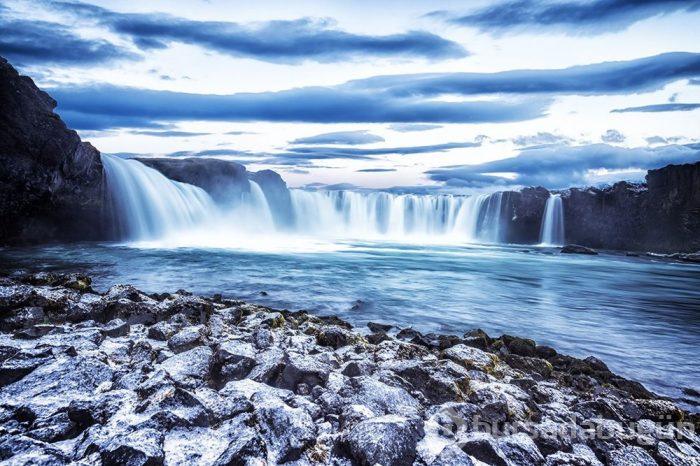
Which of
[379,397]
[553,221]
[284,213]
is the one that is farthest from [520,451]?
[284,213]

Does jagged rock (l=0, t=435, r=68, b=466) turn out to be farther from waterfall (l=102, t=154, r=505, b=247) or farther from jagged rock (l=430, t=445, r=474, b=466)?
waterfall (l=102, t=154, r=505, b=247)

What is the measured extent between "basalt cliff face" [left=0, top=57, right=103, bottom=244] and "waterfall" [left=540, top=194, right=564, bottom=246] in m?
47.8

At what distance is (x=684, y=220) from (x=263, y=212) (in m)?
50.0

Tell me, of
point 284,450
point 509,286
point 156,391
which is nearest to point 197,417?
point 156,391

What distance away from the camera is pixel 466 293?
15906 millimetres

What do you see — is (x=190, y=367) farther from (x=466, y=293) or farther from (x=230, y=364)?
(x=466, y=293)

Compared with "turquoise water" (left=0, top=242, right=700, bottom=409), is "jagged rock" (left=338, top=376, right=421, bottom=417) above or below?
above

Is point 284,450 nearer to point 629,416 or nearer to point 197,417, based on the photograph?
point 197,417

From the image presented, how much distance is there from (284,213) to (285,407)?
60.0m

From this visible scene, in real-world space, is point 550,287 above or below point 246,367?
below

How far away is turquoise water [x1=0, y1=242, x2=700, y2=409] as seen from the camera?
9.59 metres

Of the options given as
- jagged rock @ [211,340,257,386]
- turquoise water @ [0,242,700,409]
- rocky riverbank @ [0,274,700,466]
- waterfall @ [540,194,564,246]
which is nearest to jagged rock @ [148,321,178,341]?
rocky riverbank @ [0,274,700,466]

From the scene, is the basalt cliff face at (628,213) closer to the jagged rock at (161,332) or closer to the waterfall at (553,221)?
the waterfall at (553,221)

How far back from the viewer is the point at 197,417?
343 centimetres
